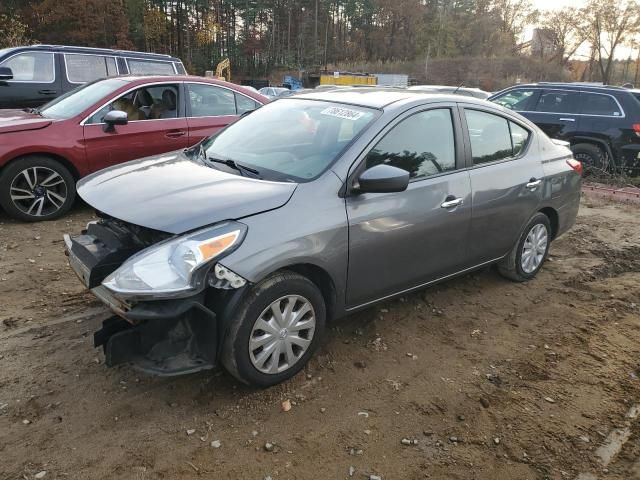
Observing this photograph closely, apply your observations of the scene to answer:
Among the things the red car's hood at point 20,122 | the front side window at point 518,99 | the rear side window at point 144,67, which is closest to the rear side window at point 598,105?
the front side window at point 518,99

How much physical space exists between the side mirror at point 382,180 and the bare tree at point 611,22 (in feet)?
178

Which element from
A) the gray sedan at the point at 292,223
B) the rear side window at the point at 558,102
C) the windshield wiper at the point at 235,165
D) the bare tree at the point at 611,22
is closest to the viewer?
the gray sedan at the point at 292,223

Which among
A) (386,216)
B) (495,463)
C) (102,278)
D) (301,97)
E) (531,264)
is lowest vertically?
(495,463)

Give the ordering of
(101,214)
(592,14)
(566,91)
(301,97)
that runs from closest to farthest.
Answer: (101,214) → (301,97) → (566,91) → (592,14)

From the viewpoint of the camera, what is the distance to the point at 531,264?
16.1ft

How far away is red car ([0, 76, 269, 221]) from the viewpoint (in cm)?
560

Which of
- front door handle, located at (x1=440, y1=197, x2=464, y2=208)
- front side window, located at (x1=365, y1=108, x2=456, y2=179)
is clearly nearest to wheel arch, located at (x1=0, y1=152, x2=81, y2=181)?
front side window, located at (x1=365, y1=108, x2=456, y2=179)

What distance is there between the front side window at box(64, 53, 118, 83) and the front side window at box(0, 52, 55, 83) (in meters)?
0.26

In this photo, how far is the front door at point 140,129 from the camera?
6.03 m

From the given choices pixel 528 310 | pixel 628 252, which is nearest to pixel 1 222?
pixel 528 310

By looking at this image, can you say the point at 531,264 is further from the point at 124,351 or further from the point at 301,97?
the point at 124,351

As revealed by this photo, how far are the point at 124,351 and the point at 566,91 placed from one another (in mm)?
9588

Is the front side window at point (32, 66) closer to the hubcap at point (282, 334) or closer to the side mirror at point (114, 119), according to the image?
the side mirror at point (114, 119)

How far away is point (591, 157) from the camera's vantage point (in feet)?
31.4
